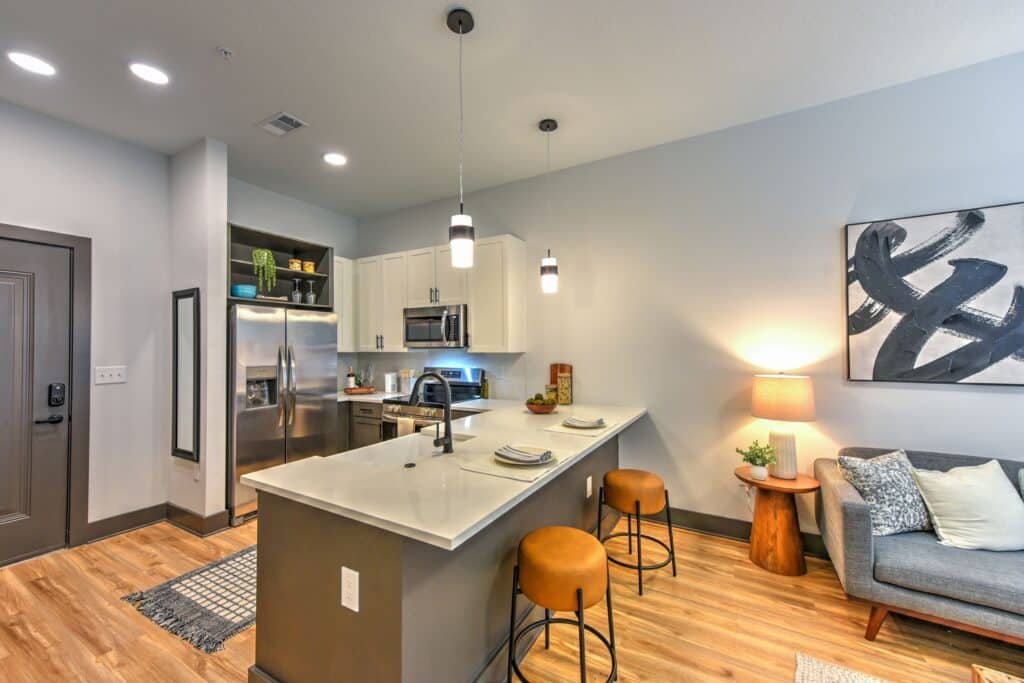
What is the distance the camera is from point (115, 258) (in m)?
3.18

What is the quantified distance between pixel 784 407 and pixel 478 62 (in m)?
2.72

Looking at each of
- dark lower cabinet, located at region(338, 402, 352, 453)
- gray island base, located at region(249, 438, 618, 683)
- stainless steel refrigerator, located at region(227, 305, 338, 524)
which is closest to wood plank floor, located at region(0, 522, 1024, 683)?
gray island base, located at region(249, 438, 618, 683)

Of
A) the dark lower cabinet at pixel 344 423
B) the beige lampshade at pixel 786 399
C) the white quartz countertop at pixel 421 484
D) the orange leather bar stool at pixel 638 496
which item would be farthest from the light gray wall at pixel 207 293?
the beige lampshade at pixel 786 399

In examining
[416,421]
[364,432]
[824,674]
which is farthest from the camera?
[364,432]

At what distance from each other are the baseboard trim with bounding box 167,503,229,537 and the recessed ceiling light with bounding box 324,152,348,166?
9.70ft

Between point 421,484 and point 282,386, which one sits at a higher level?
point 282,386

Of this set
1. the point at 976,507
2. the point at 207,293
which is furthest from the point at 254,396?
the point at 976,507

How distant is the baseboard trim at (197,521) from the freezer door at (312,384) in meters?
0.65

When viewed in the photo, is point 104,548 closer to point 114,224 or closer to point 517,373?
point 114,224

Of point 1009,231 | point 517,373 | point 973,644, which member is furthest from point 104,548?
point 1009,231

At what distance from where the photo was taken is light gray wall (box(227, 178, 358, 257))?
3996 millimetres

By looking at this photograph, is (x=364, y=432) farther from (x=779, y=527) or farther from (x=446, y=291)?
(x=779, y=527)

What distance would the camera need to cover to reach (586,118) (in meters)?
2.96

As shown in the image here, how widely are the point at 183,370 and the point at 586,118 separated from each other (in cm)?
365
